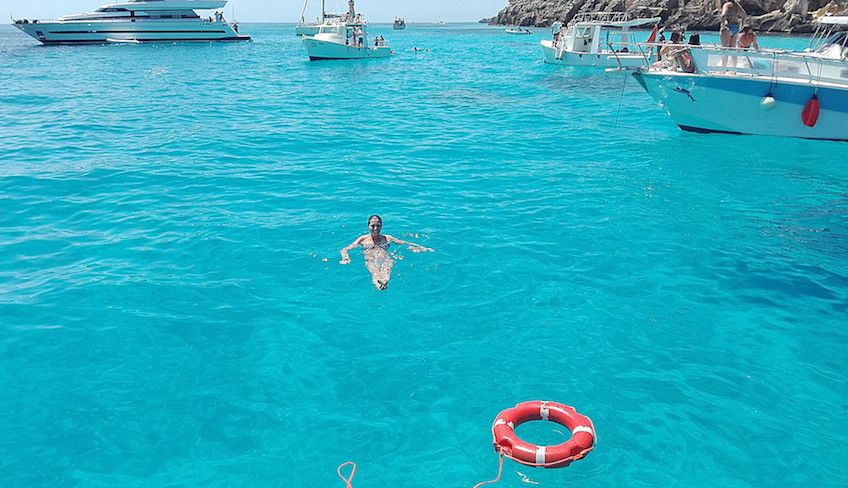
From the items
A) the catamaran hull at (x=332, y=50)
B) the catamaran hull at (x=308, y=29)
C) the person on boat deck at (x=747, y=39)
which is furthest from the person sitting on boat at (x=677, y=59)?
the catamaran hull at (x=308, y=29)

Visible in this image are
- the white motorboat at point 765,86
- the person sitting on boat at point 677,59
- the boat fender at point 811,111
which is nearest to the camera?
the white motorboat at point 765,86

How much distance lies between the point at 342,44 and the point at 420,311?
45.5 meters

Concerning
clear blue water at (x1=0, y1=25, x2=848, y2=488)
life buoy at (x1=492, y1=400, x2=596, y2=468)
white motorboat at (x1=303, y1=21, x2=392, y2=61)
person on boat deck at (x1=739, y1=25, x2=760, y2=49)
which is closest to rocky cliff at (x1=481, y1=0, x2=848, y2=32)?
white motorboat at (x1=303, y1=21, x2=392, y2=61)

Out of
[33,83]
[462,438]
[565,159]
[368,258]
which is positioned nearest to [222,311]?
[368,258]

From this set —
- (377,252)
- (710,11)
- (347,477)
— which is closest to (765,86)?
(377,252)

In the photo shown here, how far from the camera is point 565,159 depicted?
Answer: 18.2 m

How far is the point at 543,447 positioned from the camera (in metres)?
6.24

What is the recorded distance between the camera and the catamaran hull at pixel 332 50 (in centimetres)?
4962

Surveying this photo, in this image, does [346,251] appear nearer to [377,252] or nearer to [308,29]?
[377,252]

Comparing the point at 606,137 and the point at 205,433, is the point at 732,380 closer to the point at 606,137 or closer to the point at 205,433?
the point at 205,433

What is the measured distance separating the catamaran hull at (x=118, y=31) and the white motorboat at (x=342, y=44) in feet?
85.6

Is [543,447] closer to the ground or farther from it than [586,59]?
closer to the ground

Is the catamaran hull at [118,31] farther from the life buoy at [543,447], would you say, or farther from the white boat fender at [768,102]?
the life buoy at [543,447]

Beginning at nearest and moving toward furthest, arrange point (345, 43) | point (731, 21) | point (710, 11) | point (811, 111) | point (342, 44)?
1. point (811, 111)
2. point (731, 21)
3. point (342, 44)
4. point (345, 43)
5. point (710, 11)
